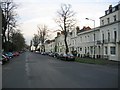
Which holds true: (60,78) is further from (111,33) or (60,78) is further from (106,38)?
(106,38)

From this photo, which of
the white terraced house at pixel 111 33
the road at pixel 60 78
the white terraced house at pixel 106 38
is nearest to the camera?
the road at pixel 60 78

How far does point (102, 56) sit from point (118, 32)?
11.0 m

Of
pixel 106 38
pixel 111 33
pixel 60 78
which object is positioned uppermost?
pixel 111 33

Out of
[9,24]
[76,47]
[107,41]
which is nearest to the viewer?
[107,41]

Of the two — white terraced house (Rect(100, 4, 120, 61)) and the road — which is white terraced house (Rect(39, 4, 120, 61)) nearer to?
white terraced house (Rect(100, 4, 120, 61))

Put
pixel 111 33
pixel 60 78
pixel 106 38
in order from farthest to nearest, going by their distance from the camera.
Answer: pixel 106 38, pixel 111 33, pixel 60 78

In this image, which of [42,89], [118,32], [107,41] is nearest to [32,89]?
[42,89]

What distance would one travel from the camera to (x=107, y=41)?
58500 millimetres

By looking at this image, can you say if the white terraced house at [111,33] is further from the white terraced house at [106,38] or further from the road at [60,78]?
the road at [60,78]

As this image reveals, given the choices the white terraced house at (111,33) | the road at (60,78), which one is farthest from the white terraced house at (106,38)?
the road at (60,78)

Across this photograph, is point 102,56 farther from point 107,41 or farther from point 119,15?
→ point 119,15

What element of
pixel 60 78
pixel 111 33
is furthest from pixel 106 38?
pixel 60 78

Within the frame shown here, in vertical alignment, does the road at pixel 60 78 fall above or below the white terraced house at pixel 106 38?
below

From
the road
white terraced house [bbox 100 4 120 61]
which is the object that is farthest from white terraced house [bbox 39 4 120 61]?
the road
